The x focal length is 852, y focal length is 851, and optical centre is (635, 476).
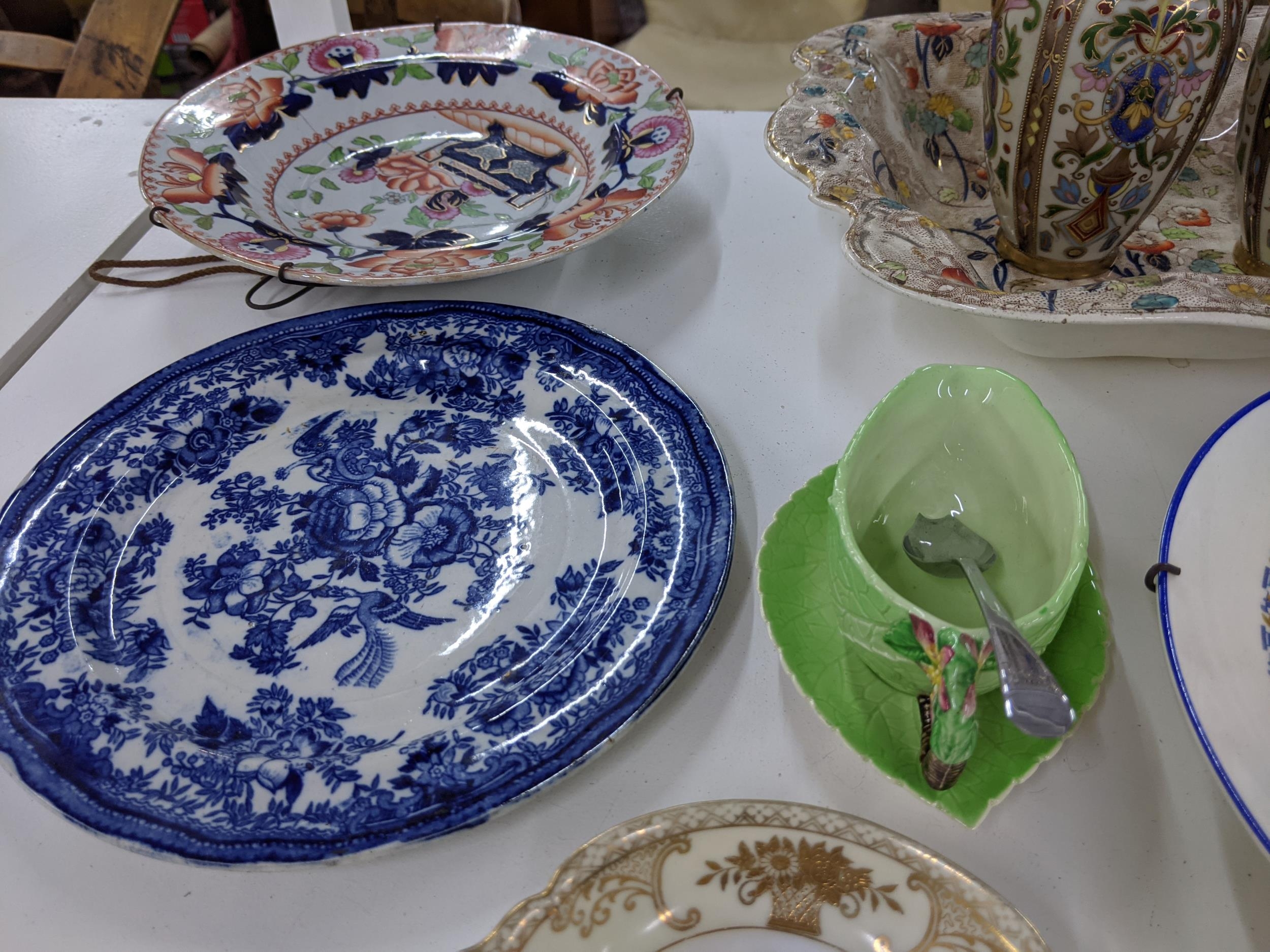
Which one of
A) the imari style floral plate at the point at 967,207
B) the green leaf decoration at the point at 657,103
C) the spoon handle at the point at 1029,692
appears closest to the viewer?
the spoon handle at the point at 1029,692

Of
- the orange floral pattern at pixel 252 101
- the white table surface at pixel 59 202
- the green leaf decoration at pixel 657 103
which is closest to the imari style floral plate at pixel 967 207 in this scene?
the green leaf decoration at pixel 657 103

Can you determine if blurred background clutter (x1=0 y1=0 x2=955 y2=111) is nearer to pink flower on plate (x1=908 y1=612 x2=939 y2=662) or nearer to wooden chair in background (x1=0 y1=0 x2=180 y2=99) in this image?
wooden chair in background (x1=0 y1=0 x2=180 y2=99)

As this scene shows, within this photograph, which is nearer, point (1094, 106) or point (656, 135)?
point (1094, 106)

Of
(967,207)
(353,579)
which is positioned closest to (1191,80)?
(967,207)

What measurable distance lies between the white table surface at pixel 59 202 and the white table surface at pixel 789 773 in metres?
0.07

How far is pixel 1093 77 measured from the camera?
477mm

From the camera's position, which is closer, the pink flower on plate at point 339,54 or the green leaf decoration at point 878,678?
the green leaf decoration at point 878,678

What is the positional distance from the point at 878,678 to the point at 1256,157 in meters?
0.43

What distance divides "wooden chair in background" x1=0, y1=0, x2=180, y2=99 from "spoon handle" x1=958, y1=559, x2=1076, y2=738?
1318 mm

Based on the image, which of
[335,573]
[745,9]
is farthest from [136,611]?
[745,9]

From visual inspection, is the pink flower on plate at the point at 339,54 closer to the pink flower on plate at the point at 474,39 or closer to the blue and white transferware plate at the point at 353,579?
the pink flower on plate at the point at 474,39

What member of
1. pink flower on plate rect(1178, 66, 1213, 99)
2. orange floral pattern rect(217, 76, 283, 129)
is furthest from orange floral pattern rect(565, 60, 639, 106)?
pink flower on plate rect(1178, 66, 1213, 99)

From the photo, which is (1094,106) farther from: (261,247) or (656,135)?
(261,247)

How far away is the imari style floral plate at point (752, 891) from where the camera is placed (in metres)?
0.29
